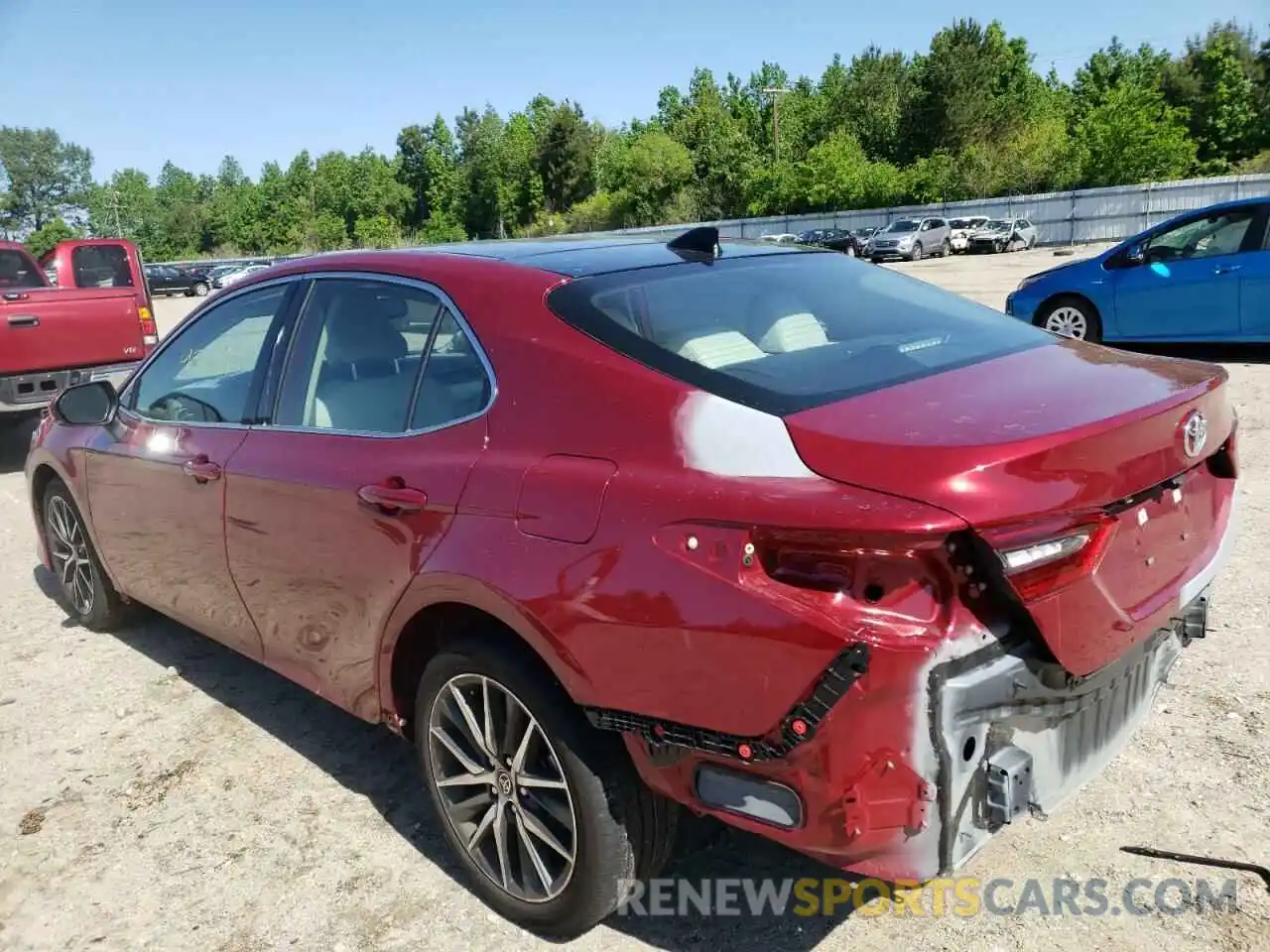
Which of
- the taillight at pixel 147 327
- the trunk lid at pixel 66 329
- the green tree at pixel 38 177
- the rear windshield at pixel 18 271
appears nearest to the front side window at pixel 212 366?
the trunk lid at pixel 66 329

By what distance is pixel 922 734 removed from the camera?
1.91 m

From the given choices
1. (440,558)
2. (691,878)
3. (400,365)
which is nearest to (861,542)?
(440,558)

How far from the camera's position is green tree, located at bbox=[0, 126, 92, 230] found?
122 meters

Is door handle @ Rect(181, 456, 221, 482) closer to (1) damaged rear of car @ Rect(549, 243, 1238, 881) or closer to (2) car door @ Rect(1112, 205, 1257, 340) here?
(1) damaged rear of car @ Rect(549, 243, 1238, 881)

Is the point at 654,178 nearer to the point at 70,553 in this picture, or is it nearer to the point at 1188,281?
the point at 1188,281

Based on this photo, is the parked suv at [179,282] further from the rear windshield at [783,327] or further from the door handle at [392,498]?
the rear windshield at [783,327]

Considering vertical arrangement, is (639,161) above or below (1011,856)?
above

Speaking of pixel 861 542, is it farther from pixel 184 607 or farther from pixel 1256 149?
pixel 1256 149

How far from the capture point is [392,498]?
275 cm

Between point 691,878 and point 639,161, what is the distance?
6862 centimetres

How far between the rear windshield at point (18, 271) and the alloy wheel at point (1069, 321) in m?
10.7

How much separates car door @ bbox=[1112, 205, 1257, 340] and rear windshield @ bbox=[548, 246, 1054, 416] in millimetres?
7718

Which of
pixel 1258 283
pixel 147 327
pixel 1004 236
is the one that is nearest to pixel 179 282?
pixel 1004 236

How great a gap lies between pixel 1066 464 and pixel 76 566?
184 inches
